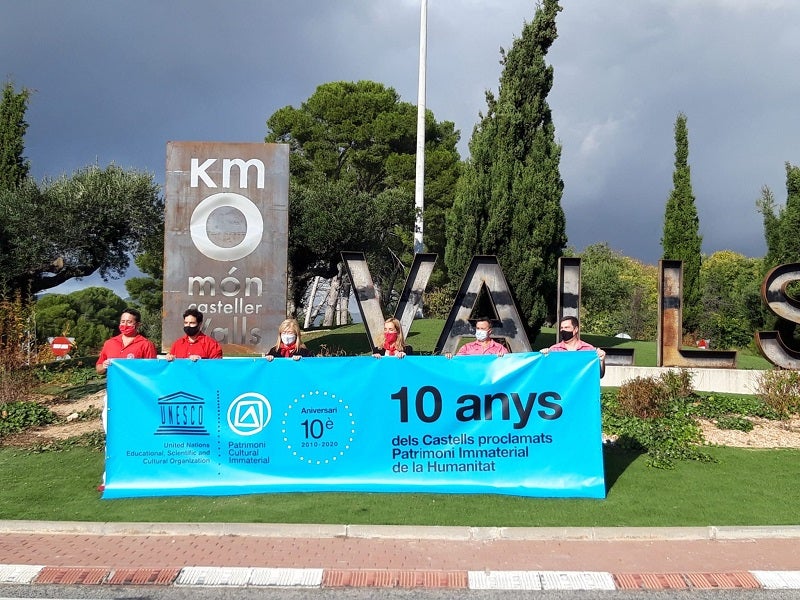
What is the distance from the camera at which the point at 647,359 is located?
62.2 ft

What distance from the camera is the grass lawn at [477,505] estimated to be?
21.3 feet

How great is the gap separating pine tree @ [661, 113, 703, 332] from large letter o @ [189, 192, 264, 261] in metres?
16.2

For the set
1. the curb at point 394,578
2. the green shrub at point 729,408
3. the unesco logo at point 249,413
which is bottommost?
the curb at point 394,578

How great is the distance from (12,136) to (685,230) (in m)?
23.5

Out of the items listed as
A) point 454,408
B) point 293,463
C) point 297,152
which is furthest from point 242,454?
point 297,152

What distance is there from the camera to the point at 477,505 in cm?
687

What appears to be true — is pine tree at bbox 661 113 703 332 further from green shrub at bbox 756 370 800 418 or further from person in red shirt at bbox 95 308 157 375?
person in red shirt at bbox 95 308 157 375

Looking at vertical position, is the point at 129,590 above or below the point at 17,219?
below

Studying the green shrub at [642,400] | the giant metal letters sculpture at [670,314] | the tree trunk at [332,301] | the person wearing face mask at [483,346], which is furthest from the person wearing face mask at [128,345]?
the tree trunk at [332,301]

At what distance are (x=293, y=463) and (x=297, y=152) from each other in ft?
114

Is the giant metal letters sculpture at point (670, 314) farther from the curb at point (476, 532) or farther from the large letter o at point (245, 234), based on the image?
the large letter o at point (245, 234)

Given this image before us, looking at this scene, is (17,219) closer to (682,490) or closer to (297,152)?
(682,490)

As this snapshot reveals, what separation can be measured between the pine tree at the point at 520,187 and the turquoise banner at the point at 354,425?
1097cm

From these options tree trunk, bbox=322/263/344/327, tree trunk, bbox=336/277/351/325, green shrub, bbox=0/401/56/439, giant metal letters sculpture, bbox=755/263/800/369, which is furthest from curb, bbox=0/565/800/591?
tree trunk, bbox=336/277/351/325
